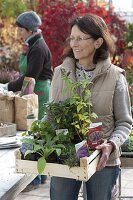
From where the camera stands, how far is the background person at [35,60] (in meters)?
4.50

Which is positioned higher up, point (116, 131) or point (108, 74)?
point (108, 74)

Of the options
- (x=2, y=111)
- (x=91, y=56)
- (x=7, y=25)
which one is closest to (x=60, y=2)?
(x=7, y=25)

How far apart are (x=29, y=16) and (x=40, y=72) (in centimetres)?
54

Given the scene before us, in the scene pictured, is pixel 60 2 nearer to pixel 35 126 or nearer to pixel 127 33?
pixel 127 33

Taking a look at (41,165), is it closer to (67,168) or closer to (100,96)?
(67,168)

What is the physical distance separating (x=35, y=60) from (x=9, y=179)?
2.22 meters

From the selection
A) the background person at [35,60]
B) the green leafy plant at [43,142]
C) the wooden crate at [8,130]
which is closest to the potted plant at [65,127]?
the green leafy plant at [43,142]

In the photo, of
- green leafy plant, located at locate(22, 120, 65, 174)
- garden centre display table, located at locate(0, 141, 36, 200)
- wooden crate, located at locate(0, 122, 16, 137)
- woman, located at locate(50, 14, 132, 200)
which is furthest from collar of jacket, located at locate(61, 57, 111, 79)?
wooden crate, located at locate(0, 122, 16, 137)

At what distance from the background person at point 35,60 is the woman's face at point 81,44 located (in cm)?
204

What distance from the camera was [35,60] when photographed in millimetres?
4512

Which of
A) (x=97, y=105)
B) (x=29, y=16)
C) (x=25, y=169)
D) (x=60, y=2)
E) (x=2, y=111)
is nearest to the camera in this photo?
(x=25, y=169)

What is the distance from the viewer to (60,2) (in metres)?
8.38

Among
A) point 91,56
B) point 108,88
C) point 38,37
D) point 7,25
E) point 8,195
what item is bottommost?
point 8,195

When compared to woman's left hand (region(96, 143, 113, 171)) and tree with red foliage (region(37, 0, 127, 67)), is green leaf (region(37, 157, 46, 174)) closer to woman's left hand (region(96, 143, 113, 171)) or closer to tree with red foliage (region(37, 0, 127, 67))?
woman's left hand (region(96, 143, 113, 171))
